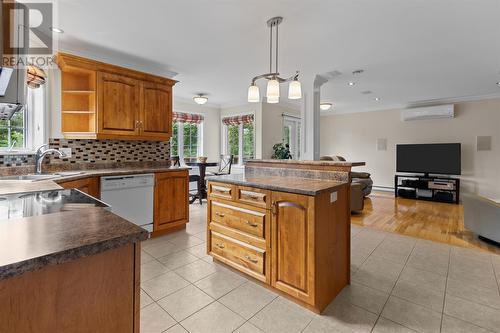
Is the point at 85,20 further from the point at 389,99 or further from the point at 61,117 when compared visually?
the point at 389,99

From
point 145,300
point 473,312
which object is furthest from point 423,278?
point 145,300

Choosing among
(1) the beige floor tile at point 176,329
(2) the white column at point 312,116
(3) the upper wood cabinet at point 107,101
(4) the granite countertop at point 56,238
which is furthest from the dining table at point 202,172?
(4) the granite countertop at point 56,238

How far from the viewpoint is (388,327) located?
165cm

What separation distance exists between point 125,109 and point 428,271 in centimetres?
391

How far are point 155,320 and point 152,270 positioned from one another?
2.49ft

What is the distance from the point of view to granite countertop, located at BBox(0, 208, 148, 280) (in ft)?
1.89

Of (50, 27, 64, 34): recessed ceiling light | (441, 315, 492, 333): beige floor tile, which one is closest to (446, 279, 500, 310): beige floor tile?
(441, 315, 492, 333): beige floor tile

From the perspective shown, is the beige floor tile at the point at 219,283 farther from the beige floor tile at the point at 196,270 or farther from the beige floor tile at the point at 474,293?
the beige floor tile at the point at 474,293

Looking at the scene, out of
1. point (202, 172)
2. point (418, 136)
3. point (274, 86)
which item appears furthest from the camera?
point (418, 136)

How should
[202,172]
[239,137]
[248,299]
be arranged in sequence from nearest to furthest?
[248,299]
[202,172]
[239,137]

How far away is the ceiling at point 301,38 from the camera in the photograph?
2180mm

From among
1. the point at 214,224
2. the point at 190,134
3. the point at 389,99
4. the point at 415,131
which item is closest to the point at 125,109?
the point at 214,224

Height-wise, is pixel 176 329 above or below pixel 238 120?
below

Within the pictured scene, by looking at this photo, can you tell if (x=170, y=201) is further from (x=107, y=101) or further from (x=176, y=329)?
(x=176, y=329)
